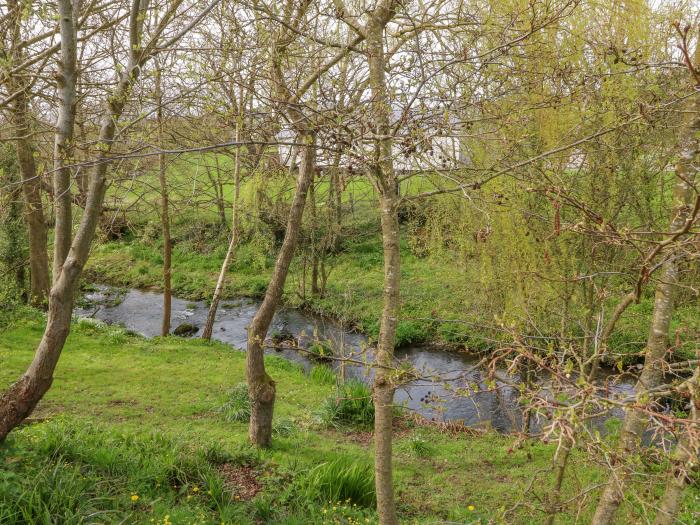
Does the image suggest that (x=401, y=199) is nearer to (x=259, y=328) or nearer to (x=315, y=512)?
(x=315, y=512)

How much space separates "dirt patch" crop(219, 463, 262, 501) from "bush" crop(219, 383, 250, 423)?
6.83 feet

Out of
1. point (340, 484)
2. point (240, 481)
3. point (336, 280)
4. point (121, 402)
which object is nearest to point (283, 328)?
point (336, 280)

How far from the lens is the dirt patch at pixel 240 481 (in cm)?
533

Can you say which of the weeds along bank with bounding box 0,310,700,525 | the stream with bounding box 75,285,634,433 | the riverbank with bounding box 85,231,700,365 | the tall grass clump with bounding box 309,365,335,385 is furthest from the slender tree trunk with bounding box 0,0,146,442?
the riverbank with bounding box 85,231,700,365

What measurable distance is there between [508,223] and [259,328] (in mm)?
4111

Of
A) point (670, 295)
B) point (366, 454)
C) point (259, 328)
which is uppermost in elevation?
point (670, 295)

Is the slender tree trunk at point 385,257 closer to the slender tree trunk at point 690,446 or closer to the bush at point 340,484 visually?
the bush at point 340,484

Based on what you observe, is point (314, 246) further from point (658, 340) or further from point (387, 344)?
point (658, 340)

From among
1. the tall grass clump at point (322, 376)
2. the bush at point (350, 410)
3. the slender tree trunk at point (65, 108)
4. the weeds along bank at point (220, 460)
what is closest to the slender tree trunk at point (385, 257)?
the weeds along bank at point (220, 460)

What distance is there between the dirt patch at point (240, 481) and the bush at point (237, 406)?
6.83ft

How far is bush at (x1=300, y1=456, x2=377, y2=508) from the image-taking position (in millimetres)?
5348

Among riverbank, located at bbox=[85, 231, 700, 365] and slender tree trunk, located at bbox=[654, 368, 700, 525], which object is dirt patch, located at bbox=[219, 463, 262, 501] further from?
riverbank, located at bbox=[85, 231, 700, 365]

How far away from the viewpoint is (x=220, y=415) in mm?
8273

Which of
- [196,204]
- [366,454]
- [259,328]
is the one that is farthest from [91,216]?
[196,204]
